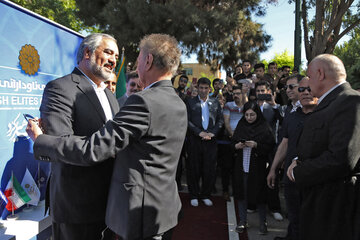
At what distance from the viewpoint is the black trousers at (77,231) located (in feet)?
5.86

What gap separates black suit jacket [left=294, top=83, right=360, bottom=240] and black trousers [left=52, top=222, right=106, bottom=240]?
1600 millimetres

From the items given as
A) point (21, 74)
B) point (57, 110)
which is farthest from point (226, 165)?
point (57, 110)

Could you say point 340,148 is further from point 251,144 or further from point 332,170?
point 251,144

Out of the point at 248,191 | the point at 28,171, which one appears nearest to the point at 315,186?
the point at 248,191

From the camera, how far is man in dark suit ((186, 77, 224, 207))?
5.23 m

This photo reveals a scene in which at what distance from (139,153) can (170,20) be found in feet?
33.1

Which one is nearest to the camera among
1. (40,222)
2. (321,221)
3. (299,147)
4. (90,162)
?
(90,162)

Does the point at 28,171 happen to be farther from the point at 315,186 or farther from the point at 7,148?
the point at 315,186

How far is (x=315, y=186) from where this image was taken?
87.5 inches

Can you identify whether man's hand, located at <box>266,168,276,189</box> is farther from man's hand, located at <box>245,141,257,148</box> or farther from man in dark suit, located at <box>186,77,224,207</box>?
man in dark suit, located at <box>186,77,224,207</box>

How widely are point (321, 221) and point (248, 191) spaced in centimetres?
173

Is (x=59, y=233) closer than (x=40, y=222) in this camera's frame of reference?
Yes

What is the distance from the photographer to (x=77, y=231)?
1793mm

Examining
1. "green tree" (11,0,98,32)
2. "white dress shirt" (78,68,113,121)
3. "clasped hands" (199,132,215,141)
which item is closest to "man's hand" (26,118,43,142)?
"white dress shirt" (78,68,113,121)
